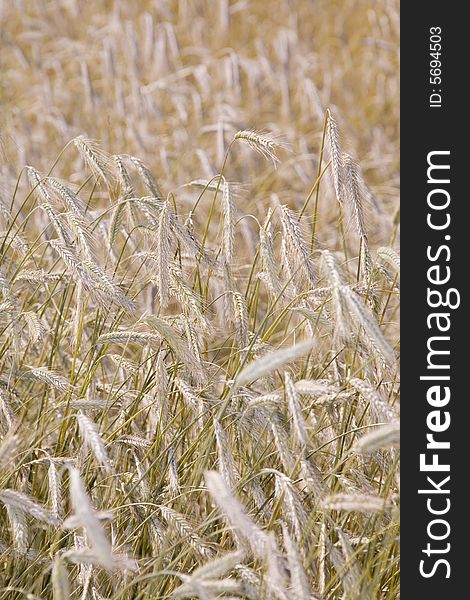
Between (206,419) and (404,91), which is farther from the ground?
(404,91)

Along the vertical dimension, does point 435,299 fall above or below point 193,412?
above

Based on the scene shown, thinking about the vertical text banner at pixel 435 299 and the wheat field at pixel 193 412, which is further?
the vertical text banner at pixel 435 299

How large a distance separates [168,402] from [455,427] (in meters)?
0.63

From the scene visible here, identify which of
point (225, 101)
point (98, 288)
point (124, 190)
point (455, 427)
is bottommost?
point (455, 427)

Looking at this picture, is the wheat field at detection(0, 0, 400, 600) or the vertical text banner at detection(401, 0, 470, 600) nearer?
the wheat field at detection(0, 0, 400, 600)

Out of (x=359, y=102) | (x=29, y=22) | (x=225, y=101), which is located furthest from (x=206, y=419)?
(x=29, y=22)

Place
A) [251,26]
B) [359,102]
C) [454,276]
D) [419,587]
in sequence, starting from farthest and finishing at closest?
[251,26] → [359,102] → [454,276] → [419,587]

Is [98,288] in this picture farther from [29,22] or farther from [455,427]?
[29,22]

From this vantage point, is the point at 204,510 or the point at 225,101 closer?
the point at 204,510

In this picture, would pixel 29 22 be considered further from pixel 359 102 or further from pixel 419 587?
pixel 419 587

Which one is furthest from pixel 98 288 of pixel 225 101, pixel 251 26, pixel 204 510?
pixel 251 26

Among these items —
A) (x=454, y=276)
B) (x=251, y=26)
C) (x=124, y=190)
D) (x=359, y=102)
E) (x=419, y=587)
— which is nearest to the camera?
(x=419, y=587)

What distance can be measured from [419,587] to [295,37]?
4689 millimetres

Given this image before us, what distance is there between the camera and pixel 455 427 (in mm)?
2041
